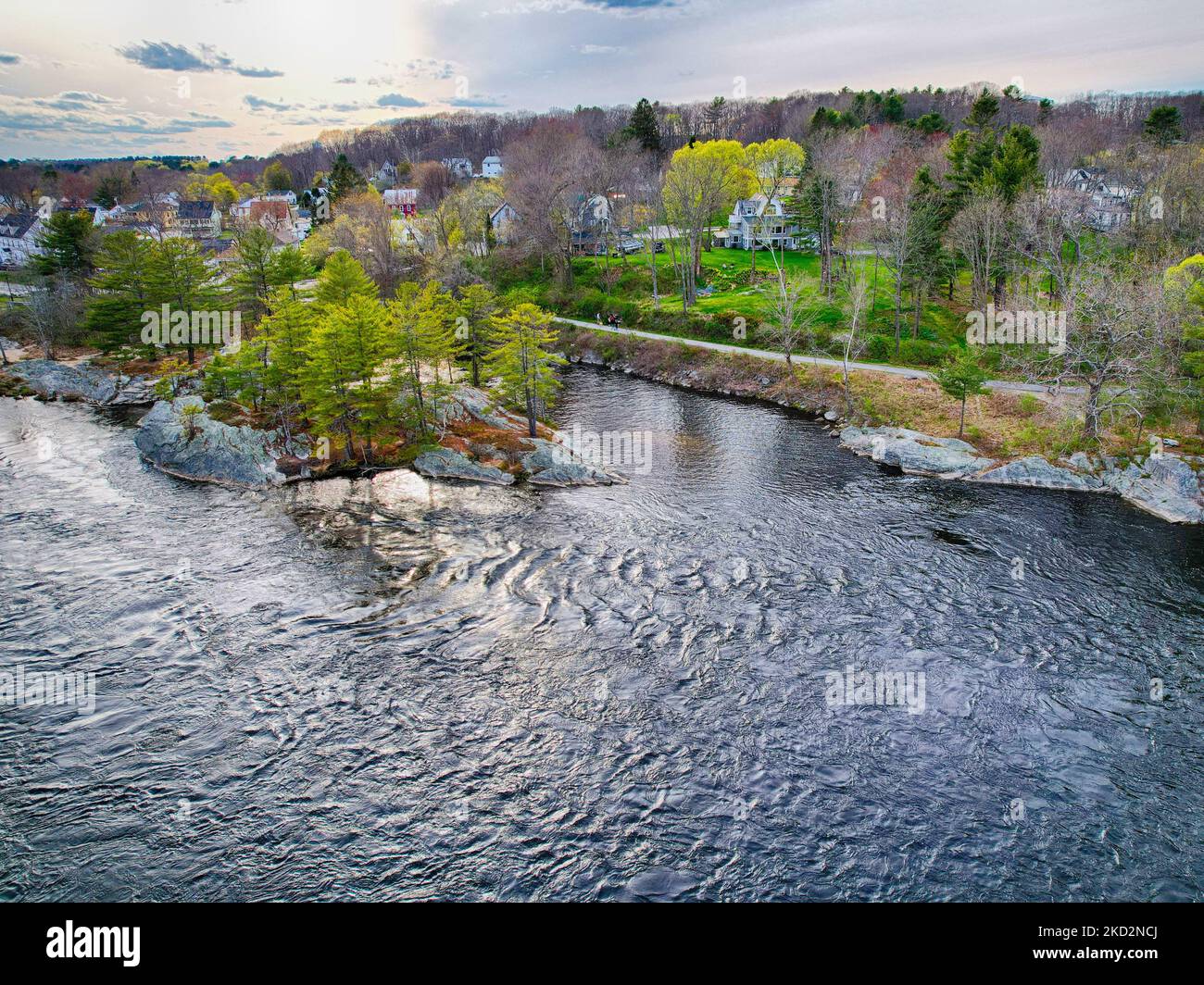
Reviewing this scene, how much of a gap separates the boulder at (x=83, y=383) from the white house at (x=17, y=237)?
59.7 metres

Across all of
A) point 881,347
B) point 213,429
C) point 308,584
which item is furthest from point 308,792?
point 881,347

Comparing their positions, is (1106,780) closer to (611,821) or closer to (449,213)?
(611,821)

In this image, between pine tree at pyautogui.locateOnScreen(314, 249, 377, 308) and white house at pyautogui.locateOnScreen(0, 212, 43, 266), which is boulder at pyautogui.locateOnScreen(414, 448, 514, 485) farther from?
white house at pyautogui.locateOnScreen(0, 212, 43, 266)

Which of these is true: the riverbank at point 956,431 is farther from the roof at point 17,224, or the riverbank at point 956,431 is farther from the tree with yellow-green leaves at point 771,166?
the roof at point 17,224

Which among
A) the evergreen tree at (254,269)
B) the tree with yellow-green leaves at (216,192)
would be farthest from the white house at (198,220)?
the evergreen tree at (254,269)

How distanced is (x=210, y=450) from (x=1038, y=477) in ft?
153

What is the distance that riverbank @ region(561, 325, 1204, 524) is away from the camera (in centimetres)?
3662

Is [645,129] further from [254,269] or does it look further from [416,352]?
[416,352]

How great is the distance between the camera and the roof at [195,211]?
420 ft

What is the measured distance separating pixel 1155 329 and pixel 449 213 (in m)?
65.3

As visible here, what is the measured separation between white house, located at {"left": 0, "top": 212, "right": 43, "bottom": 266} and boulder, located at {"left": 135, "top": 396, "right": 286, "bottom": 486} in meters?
85.2

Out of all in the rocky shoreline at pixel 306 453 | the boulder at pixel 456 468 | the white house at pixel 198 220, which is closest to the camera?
the rocky shoreline at pixel 306 453

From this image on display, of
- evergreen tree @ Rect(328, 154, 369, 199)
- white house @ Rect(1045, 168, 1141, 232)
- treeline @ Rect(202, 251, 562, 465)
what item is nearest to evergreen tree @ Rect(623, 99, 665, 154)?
evergreen tree @ Rect(328, 154, 369, 199)

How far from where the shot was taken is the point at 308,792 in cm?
1980
